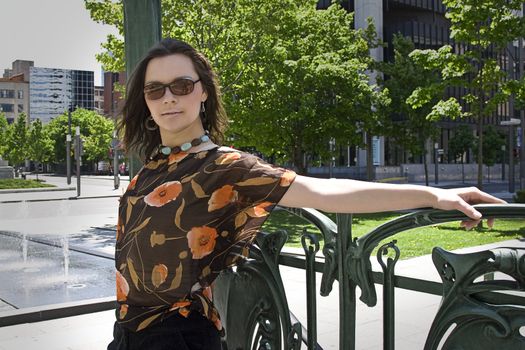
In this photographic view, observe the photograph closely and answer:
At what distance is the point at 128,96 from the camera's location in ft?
7.69

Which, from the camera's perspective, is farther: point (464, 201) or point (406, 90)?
point (406, 90)

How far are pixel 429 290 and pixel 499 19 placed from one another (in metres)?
17.0

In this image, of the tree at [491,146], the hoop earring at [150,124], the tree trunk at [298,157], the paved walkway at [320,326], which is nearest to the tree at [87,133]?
the tree at [491,146]

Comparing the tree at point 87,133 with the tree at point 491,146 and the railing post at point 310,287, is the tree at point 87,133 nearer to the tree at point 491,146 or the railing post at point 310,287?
the tree at point 491,146

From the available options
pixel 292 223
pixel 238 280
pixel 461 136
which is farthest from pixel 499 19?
pixel 461 136

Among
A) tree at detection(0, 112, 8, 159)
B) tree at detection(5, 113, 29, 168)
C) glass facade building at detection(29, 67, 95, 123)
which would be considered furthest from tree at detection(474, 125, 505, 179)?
glass facade building at detection(29, 67, 95, 123)

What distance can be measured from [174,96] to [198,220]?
0.48 meters

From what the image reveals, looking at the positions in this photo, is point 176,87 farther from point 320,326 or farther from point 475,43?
point 475,43

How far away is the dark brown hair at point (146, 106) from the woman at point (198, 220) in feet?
0.64

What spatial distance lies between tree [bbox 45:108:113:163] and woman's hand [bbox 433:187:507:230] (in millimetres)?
70445

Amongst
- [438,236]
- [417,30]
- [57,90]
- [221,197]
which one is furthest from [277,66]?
[57,90]

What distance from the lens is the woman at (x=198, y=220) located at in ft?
6.12

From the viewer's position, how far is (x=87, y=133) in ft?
278

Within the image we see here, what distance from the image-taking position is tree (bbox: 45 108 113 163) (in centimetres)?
7131
